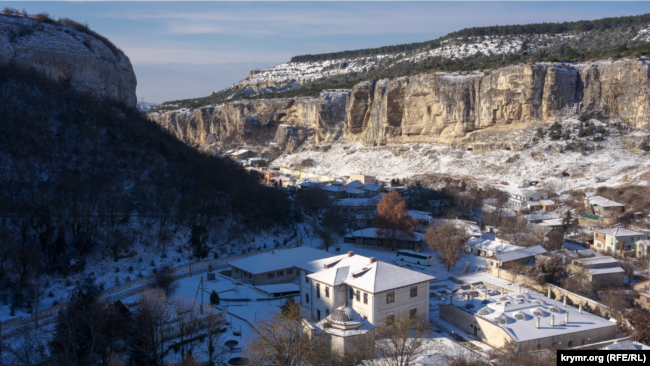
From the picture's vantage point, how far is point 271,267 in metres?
25.0

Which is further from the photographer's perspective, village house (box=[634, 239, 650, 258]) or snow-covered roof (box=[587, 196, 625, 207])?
snow-covered roof (box=[587, 196, 625, 207])

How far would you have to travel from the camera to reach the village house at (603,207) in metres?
37.3

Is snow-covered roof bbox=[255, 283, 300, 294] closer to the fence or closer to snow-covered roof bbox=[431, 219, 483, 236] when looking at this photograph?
the fence

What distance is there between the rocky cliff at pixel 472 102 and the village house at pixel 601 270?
3355 centimetres

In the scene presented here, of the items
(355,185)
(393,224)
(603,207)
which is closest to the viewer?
(393,224)

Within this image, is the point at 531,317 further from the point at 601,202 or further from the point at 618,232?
the point at 601,202

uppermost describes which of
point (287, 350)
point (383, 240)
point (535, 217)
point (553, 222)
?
point (287, 350)

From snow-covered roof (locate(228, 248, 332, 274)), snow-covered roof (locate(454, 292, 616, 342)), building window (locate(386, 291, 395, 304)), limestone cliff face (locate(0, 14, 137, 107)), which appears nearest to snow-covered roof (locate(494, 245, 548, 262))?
snow-covered roof (locate(454, 292, 616, 342))

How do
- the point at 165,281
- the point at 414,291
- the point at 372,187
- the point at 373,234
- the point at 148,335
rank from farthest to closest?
1. the point at 372,187
2. the point at 373,234
3. the point at 165,281
4. the point at 414,291
5. the point at 148,335

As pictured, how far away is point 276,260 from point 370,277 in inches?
300

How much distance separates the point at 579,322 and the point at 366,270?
827cm

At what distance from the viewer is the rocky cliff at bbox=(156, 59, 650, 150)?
177 ft

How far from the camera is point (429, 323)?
1969 cm

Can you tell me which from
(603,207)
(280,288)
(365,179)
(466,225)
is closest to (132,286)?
(280,288)
